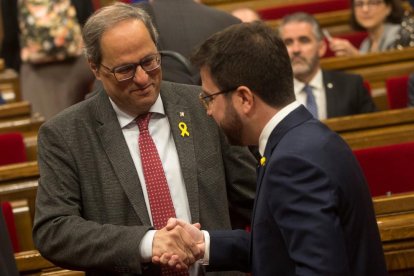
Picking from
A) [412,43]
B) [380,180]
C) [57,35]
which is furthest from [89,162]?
[412,43]

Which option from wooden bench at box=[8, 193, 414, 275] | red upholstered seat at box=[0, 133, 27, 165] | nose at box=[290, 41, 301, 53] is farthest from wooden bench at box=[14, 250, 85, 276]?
nose at box=[290, 41, 301, 53]

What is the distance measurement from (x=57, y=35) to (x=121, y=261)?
2265mm

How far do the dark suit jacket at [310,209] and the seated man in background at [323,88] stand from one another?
6.64 ft

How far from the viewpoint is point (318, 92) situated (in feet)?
11.8

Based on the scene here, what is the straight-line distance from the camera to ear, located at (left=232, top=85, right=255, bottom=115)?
4.93 ft

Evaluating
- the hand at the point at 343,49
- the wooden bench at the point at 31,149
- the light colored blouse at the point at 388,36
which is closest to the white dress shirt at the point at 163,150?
the wooden bench at the point at 31,149

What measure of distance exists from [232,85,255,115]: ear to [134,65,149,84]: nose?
1.02 feet

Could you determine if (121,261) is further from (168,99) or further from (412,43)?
(412,43)

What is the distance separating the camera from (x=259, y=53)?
59.0 inches

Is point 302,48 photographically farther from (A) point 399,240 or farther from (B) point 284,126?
(B) point 284,126

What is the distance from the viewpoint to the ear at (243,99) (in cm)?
150

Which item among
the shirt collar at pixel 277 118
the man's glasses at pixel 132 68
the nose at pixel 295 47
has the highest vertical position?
the man's glasses at pixel 132 68

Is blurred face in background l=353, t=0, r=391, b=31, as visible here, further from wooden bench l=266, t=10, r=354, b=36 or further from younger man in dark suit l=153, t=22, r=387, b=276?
younger man in dark suit l=153, t=22, r=387, b=276

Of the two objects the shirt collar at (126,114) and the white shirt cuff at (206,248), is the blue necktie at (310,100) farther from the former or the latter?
the white shirt cuff at (206,248)
